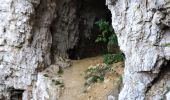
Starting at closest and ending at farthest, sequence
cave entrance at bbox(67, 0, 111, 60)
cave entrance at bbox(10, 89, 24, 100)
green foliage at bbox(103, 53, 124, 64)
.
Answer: green foliage at bbox(103, 53, 124, 64) < cave entrance at bbox(10, 89, 24, 100) < cave entrance at bbox(67, 0, 111, 60)

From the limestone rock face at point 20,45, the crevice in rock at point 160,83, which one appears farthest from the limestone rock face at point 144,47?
the limestone rock face at point 20,45

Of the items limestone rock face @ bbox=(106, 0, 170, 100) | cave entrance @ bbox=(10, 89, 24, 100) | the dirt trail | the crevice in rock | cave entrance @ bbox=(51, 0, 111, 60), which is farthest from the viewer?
cave entrance @ bbox=(51, 0, 111, 60)

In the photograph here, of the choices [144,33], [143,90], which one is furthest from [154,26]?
[143,90]

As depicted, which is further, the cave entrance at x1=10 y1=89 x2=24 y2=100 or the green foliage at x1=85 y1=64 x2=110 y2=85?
the cave entrance at x1=10 y1=89 x2=24 y2=100

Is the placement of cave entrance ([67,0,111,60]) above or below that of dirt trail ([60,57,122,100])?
above

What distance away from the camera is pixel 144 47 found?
934cm

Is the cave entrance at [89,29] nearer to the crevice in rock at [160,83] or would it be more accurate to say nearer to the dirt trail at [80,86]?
the dirt trail at [80,86]

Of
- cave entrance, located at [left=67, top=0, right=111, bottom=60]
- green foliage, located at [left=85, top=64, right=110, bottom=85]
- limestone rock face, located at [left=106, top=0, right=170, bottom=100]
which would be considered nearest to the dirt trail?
green foliage, located at [left=85, top=64, right=110, bottom=85]

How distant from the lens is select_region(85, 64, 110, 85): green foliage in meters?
12.2

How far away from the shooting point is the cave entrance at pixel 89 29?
55.3 ft

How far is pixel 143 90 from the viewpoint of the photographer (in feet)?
31.0

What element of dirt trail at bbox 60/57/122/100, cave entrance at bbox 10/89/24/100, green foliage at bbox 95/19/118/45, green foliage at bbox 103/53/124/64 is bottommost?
cave entrance at bbox 10/89/24/100

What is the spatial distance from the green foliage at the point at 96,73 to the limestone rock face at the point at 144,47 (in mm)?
2339

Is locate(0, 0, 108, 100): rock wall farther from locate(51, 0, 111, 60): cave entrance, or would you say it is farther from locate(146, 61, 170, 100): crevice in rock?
locate(146, 61, 170, 100): crevice in rock
